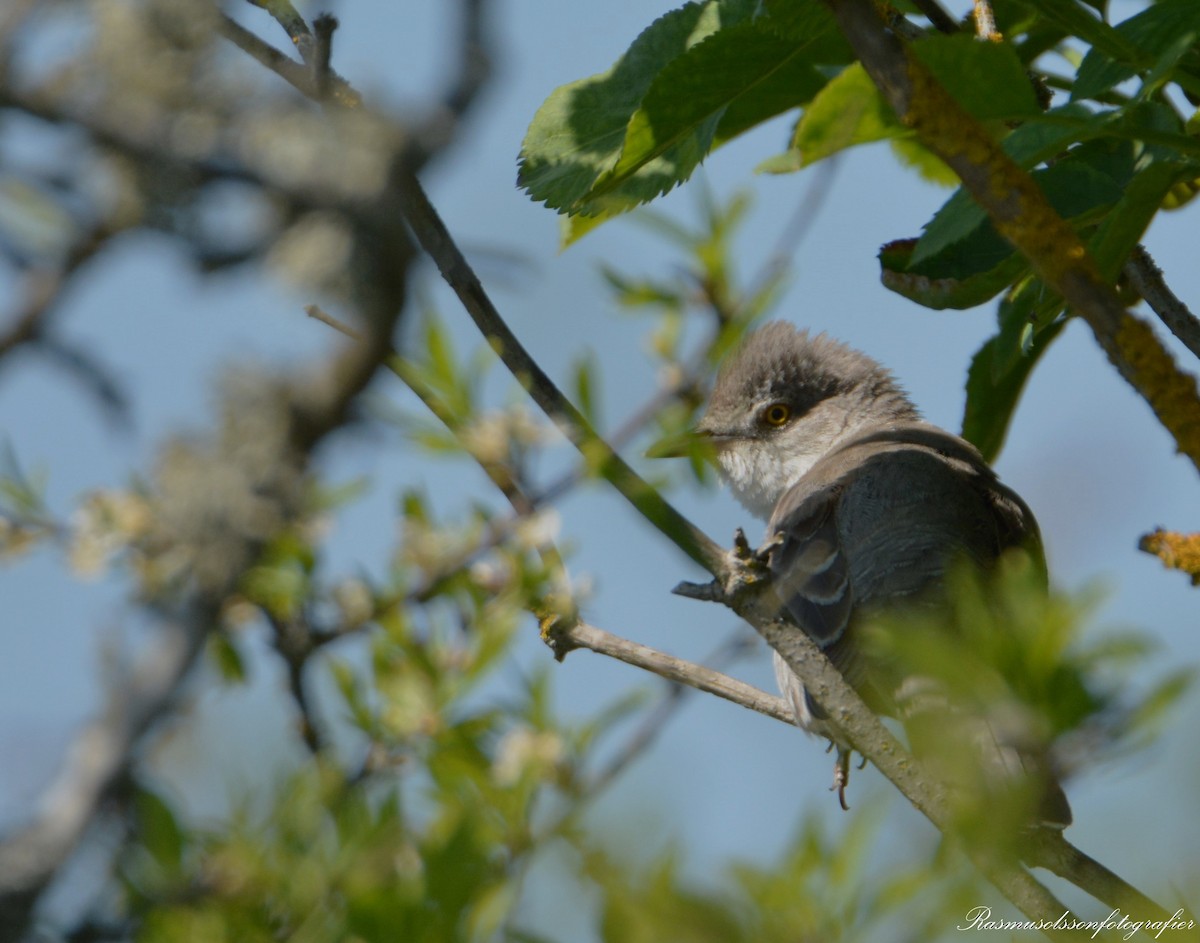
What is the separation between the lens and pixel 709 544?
5.67ft

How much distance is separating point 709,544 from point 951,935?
67 centimetres

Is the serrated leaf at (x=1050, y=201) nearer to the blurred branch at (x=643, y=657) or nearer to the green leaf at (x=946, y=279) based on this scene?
the green leaf at (x=946, y=279)

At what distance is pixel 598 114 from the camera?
2.21m

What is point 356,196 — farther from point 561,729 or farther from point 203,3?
point 561,729

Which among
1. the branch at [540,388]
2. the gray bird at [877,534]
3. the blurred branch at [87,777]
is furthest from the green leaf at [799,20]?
the gray bird at [877,534]

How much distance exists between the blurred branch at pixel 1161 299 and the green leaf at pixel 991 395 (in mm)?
265

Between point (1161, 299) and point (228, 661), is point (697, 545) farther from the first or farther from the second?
point (1161, 299)

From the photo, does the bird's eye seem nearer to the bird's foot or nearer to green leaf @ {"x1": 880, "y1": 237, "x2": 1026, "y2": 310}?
green leaf @ {"x1": 880, "y1": 237, "x2": 1026, "y2": 310}

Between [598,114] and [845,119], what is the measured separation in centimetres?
73

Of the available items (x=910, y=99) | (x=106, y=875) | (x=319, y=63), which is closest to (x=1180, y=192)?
(x=910, y=99)

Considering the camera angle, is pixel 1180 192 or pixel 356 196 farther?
pixel 1180 192

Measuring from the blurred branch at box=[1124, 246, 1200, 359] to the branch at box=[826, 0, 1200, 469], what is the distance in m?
0.80

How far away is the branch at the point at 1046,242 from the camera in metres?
1.52

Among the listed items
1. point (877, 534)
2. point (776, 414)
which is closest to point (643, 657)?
point (877, 534)
